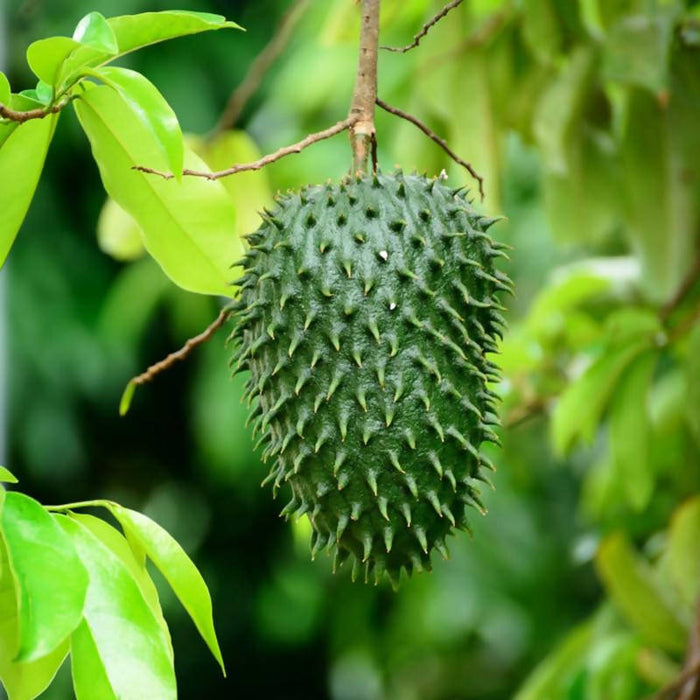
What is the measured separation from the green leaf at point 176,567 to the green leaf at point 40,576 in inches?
5.7

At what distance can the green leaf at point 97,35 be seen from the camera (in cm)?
119

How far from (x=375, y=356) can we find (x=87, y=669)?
19.7 inches

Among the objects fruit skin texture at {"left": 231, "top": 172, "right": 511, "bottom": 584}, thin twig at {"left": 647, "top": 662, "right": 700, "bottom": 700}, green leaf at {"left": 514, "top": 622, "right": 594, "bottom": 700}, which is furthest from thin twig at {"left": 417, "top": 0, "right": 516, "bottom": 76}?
green leaf at {"left": 514, "top": 622, "right": 594, "bottom": 700}

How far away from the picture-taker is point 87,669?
112cm

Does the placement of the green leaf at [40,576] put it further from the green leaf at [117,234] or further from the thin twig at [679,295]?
the thin twig at [679,295]

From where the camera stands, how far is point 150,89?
1.24 meters

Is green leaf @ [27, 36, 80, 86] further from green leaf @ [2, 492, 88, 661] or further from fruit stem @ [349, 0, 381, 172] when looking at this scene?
green leaf @ [2, 492, 88, 661]

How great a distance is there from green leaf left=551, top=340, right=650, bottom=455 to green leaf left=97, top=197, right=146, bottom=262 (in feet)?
3.36

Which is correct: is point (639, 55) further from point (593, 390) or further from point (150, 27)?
point (150, 27)

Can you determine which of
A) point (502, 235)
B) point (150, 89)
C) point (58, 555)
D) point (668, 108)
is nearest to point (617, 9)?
point (668, 108)

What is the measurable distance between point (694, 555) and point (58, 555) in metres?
2.06

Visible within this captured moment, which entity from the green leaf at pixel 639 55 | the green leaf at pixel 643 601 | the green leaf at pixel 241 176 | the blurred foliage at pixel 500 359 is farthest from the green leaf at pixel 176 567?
the green leaf at pixel 643 601

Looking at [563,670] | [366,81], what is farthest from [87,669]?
[563,670]

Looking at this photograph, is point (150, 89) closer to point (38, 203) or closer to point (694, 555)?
point (694, 555)
